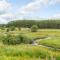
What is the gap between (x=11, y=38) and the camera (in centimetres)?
4488

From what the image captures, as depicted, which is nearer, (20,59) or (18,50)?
(20,59)

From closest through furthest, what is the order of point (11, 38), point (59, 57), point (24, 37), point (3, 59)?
1. point (3, 59)
2. point (59, 57)
3. point (11, 38)
4. point (24, 37)

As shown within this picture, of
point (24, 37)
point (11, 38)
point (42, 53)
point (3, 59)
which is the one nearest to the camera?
point (3, 59)

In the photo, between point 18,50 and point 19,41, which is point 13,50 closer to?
point 18,50

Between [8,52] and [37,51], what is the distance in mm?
2571

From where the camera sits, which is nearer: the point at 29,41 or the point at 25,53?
the point at 25,53

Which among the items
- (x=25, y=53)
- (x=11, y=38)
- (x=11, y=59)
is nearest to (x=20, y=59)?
(x=11, y=59)

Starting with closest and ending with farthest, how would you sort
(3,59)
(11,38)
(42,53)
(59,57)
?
1. (3,59)
2. (59,57)
3. (42,53)
4. (11,38)

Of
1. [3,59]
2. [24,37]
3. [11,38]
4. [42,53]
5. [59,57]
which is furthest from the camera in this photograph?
[24,37]

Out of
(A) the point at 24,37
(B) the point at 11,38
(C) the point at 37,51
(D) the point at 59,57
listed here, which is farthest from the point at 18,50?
(A) the point at 24,37

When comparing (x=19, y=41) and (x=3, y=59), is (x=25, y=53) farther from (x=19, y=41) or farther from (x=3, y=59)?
(x=19, y=41)

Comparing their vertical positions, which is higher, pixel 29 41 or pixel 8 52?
pixel 8 52

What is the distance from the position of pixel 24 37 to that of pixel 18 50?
29.4m

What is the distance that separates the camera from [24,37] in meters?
48.4
